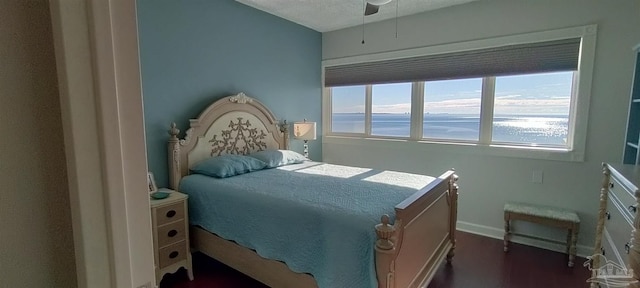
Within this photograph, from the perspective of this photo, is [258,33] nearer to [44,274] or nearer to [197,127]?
[197,127]

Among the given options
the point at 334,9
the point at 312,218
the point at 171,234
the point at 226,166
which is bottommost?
the point at 171,234

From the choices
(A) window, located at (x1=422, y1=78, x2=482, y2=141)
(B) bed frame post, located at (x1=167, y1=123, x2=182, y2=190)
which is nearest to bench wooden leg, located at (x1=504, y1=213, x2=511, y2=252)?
(A) window, located at (x1=422, y1=78, x2=482, y2=141)

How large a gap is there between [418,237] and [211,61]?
2.62 meters

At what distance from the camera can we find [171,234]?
2.46m

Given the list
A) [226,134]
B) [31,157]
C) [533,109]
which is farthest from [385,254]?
[533,109]

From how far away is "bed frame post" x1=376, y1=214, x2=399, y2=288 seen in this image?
1613 mm

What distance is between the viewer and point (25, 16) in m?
0.46

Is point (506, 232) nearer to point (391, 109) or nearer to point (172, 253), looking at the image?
point (391, 109)

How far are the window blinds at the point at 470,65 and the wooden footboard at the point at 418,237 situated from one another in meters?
1.44

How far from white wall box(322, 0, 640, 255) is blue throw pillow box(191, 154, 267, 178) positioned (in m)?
1.90

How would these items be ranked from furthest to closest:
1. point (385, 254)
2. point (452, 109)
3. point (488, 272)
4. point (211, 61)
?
point (452, 109) < point (211, 61) < point (488, 272) < point (385, 254)

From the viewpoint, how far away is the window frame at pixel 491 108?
286 cm

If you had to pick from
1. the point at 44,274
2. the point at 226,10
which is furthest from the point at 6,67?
the point at 226,10

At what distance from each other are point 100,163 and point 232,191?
2016mm
